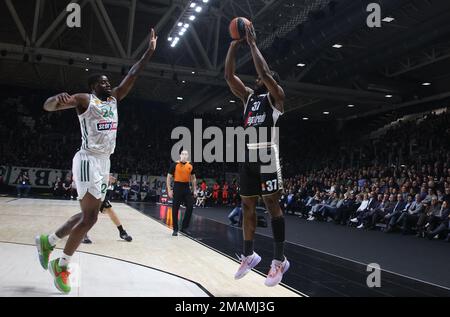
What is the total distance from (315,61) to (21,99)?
17938 mm

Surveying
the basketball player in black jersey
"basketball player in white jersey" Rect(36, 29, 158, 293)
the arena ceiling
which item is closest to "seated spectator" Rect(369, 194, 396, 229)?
the arena ceiling

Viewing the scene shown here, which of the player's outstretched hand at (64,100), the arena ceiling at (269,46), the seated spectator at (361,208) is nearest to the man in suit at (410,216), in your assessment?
the seated spectator at (361,208)

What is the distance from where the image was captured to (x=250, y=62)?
645 inches

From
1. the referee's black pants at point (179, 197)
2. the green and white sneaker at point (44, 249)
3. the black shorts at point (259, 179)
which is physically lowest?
the green and white sneaker at point (44, 249)

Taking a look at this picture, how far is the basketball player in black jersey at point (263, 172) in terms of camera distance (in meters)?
3.65

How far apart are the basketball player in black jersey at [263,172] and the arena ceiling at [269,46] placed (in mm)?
7386

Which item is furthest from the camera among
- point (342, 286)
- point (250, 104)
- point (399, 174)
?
point (399, 174)

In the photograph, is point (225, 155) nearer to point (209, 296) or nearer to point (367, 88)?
point (367, 88)

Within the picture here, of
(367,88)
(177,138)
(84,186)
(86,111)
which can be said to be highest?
(367,88)

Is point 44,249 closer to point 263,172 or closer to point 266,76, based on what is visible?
point 263,172

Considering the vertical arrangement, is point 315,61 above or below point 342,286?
above

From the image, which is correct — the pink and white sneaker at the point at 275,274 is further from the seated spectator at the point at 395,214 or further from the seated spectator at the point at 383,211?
the seated spectator at the point at 383,211
